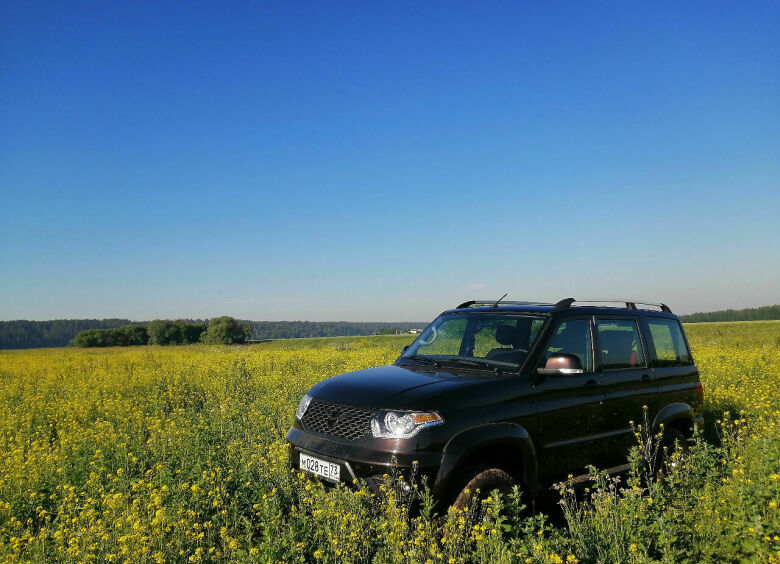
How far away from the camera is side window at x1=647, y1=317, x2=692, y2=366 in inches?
232

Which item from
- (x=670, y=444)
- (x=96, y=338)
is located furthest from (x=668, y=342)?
(x=96, y=338)

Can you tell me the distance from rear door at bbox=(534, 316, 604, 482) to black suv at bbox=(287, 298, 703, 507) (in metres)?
0.01

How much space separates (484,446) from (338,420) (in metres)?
1.21

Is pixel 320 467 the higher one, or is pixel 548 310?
pixel 548 310

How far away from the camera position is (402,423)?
3.79m

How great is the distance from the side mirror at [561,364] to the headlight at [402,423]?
1.26 meters

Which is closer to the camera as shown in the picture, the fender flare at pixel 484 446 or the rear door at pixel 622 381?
the fender flare at pixel 484 446

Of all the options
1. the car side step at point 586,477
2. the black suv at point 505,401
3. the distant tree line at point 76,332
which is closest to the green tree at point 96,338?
the distant tree line at point 76,332

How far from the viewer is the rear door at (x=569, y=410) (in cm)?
445

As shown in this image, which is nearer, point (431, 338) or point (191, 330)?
point (431, 338)

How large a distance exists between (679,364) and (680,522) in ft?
8.54

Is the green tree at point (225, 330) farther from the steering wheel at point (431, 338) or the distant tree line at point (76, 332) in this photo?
the steering wheel at point (431, 338)

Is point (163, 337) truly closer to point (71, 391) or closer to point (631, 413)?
point (71, 391)

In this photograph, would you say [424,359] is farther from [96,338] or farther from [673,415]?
[96,338]
